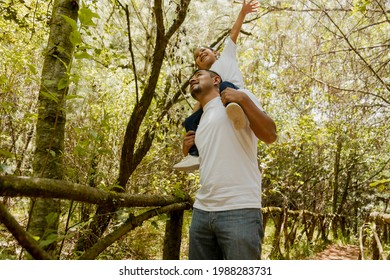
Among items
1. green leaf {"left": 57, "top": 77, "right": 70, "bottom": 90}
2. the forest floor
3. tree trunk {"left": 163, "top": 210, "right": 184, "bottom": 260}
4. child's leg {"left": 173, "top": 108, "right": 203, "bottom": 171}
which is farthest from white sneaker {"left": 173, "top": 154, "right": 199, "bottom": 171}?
the forest floor

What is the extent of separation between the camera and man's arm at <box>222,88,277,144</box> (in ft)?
5.83

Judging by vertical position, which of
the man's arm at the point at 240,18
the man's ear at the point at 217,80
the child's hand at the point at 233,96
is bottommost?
the child's hand at the point at 233,96

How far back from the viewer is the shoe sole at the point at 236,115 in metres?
1.75

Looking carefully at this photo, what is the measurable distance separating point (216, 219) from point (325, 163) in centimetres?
1689

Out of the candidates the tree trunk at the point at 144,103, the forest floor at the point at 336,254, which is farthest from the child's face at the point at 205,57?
the forest floor at the point at 336,254

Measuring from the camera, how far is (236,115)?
177 centimetres

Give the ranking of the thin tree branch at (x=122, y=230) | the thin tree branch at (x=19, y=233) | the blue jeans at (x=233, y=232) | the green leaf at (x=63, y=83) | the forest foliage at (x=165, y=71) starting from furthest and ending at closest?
the forest foliage at (x=165, y=71)
the blue jeans at (x=233, y=232)
the thin tree branch at (x=122, y=230)
the green leaf at (x=63, y=83)
the thin tree branch at (x=19, y=233)

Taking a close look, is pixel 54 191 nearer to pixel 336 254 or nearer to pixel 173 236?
pixel 173 236

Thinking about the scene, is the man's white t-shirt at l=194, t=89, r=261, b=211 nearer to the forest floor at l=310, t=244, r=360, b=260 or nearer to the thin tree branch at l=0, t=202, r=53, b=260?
the thin tree branch at l=0, t=202, r=53, b=260

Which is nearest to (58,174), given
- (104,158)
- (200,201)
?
(200,201)

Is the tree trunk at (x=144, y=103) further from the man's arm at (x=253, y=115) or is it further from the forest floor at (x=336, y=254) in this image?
the forest floor at (x=336, y=254)

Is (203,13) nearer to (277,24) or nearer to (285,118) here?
(277,24)

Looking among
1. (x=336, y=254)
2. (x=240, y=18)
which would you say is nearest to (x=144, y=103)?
(x=240, y=18)

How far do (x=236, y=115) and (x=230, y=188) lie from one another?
37cm
